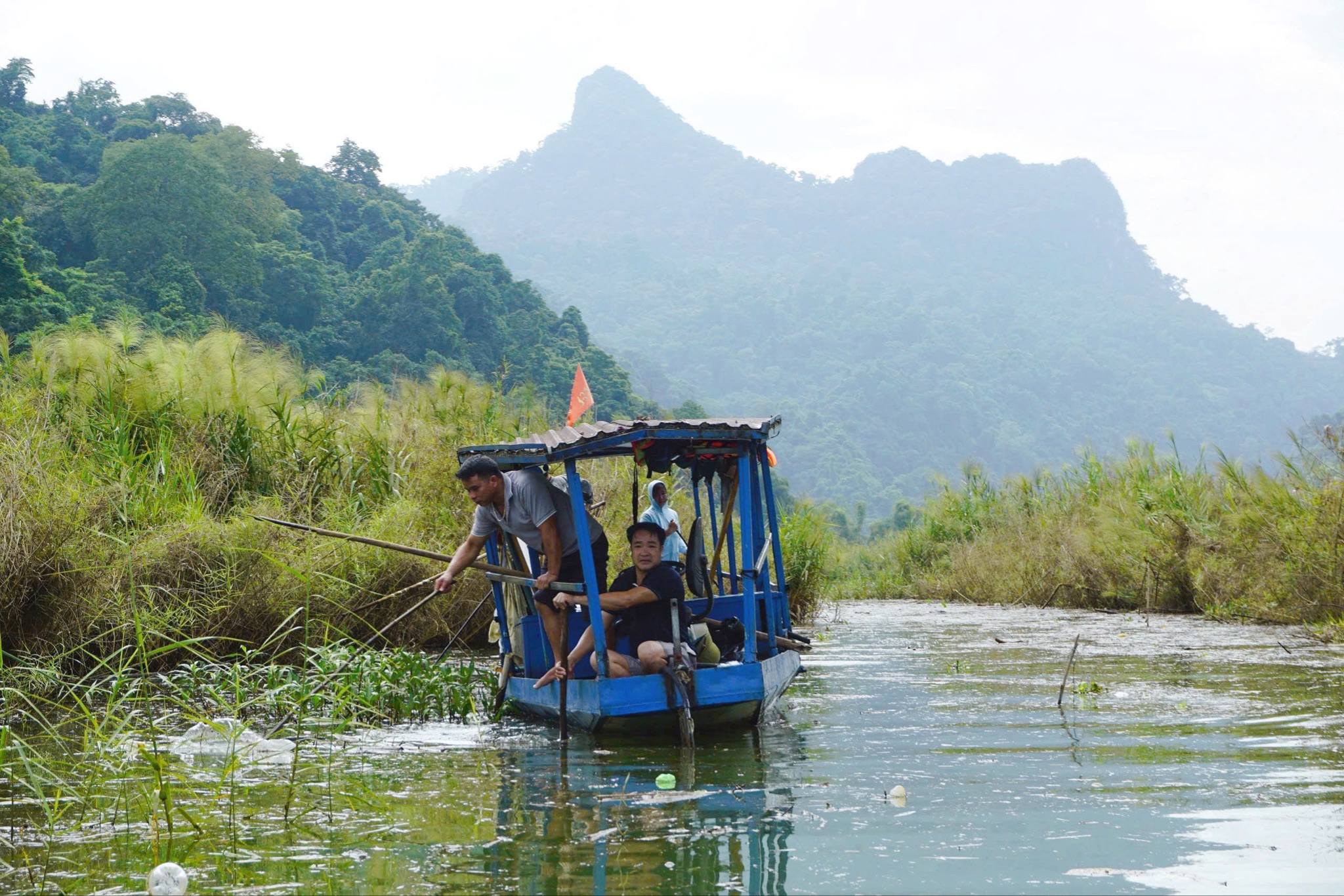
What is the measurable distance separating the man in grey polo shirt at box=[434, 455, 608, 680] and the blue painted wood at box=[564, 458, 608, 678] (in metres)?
0.30

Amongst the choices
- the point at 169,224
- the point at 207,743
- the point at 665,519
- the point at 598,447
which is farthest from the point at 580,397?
the point at 169,224

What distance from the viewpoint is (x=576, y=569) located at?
27.1ft

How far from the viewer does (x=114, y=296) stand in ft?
115

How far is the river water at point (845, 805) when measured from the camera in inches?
178

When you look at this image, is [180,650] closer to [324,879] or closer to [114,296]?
[324,879]

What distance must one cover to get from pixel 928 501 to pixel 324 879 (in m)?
22.9

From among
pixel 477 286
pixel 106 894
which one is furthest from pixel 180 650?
pixel 477 286

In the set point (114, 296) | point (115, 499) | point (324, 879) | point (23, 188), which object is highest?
point (23, 188)

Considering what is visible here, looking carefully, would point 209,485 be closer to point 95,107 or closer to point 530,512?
point 530,512

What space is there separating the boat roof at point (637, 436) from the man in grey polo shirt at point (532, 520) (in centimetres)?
26

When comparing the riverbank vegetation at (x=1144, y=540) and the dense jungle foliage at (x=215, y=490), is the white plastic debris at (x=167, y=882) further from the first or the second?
the riverbank vegetation at (x=1144, y=540)

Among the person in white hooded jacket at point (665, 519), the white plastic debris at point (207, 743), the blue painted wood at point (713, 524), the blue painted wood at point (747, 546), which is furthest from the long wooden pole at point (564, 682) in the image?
the person in white hooded jacket at point (665, 519)

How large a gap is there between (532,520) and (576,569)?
1.78ft

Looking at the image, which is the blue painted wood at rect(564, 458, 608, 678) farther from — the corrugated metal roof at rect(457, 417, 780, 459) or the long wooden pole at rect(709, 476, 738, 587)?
the long wooden pole at rect(709, 476, 738, 587)
